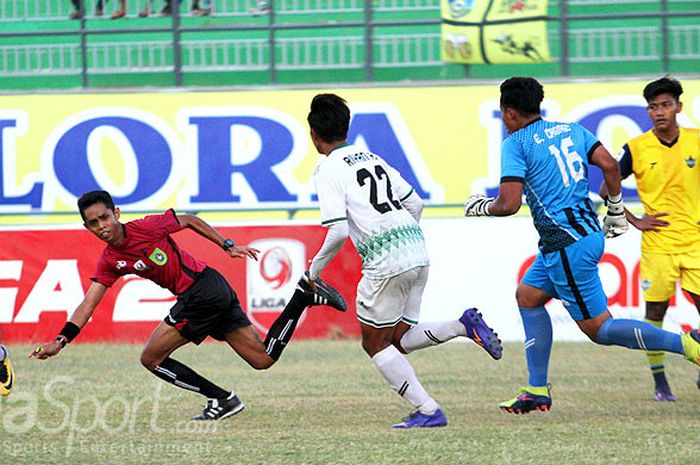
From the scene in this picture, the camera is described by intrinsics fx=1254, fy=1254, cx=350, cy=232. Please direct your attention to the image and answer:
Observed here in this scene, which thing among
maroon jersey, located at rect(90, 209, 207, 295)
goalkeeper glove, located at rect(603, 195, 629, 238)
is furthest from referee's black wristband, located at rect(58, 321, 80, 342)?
goalkeeper glove, located at rect(603, 195, 629, 238)

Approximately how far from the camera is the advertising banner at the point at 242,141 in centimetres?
1524

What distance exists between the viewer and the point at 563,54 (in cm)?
1605

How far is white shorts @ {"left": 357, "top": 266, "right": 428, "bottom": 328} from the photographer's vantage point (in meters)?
7.32

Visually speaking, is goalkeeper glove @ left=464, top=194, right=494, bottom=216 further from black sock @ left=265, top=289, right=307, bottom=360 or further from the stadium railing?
the stadium railing

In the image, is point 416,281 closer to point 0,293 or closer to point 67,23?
point 0,293

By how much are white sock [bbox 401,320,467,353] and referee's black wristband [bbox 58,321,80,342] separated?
198 cm

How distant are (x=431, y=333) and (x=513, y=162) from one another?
1.14m

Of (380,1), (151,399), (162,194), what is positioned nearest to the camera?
(151,399)

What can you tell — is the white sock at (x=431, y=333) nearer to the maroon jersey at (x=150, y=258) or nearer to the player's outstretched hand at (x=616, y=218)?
the player's outstretched hand at (x=616, y=218)

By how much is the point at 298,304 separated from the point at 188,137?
794cm

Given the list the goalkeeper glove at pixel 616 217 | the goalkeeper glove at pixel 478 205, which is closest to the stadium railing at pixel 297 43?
the goalkeeper glove at pixel 616 217

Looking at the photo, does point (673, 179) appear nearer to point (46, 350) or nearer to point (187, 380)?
point (187, 380)

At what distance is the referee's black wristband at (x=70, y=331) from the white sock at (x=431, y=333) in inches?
78.0

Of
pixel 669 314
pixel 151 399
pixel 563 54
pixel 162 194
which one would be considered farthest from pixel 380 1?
pixel 151 399
